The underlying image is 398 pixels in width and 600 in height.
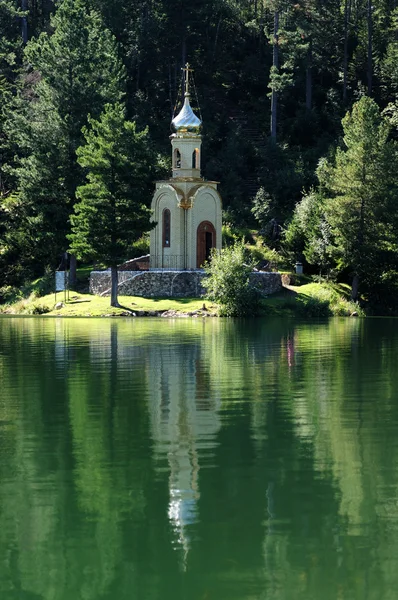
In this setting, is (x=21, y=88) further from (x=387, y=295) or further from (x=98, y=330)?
(x=98, y=330)

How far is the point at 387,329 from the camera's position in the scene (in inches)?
2115

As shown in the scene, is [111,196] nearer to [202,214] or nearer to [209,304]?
[202,214]

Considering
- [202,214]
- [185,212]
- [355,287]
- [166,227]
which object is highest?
[185,212]

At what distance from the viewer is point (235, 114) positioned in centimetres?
10275

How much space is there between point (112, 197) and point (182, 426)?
157ft

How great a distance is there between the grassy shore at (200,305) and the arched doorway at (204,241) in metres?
6.40

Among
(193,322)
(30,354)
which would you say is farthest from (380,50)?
(30,354)

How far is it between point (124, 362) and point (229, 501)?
20164 millimetres

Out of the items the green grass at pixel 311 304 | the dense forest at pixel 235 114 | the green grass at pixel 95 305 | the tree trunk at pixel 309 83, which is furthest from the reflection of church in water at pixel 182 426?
the tree trunk at pixel 309 83

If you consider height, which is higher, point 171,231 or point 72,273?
point 171,231

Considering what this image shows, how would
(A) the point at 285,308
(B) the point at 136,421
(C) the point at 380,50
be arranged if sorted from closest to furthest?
(B) the point at 136,421 → (A) the point at 285,308 → (C) the point at 380,50

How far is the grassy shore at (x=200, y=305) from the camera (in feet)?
219

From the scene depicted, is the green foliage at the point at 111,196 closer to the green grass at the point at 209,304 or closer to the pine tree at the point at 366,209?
the green grass at the point at 209,304

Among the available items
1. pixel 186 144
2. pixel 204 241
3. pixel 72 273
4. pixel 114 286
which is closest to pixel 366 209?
pixel 204 241
